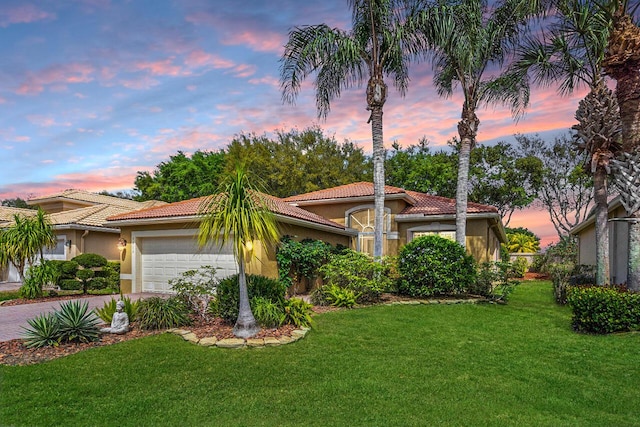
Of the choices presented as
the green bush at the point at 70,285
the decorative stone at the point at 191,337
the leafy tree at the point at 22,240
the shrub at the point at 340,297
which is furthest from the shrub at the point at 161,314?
the green bush at the point at 70,285

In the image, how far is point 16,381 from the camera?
5.55 metres

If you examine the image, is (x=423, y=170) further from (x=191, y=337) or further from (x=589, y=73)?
(x=191, y=337)

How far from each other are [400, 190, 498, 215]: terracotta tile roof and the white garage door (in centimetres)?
904

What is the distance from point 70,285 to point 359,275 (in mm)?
12669

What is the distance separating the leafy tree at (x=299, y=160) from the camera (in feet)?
101

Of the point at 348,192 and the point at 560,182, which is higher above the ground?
the point at 560,182

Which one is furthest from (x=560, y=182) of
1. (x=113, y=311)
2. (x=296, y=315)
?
(x=113, y=311)

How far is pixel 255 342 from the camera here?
7.38 metres

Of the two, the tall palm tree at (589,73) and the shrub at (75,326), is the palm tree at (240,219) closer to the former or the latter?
the shrub at (75,326)

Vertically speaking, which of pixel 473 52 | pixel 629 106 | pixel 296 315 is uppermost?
pixel 473 52

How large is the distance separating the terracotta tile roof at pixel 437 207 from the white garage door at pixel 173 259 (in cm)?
904

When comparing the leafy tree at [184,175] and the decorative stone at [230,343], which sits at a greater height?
the leafy tree at [184,175]

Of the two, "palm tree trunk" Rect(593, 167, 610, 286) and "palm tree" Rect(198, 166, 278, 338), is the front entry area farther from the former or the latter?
"palm tree trunk" Rect(593, 167, 610, 286)

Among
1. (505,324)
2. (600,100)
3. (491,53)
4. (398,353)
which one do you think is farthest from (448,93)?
(398,353)
